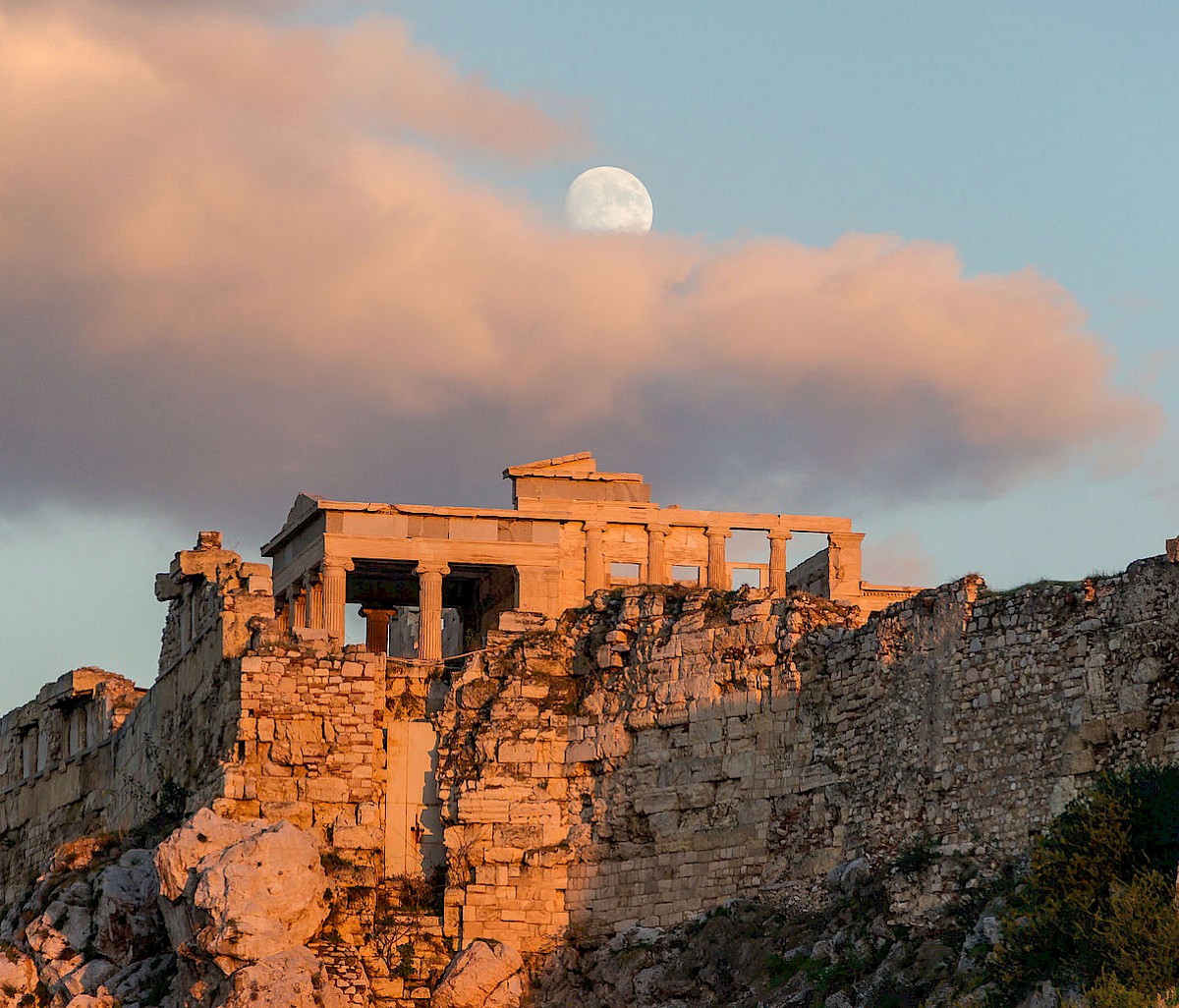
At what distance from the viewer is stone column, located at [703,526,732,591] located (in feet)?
196

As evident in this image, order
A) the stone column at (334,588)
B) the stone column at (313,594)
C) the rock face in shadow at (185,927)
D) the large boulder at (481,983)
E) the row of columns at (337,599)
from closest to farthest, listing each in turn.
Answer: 1. the rock face in shadow at (185,927)
2. the large boulder at (481,983)
3. the row of columns at (337,599)
4. the stone column at (334,588)
5. the stone column at (313,594)

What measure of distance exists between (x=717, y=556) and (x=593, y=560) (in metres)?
3.32

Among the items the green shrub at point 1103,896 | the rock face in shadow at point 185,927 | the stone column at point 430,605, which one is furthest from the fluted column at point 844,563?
the green shrub at point 1103,896

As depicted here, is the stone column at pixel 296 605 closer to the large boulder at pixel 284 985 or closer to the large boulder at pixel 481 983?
the large boulder at pixel 481 983

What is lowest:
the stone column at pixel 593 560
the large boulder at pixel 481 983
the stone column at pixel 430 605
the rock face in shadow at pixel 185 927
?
the large boulder at pixel 481 983

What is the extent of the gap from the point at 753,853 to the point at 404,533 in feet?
65.4

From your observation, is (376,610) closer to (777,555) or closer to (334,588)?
(334,588)

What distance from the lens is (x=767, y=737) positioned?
3803cm

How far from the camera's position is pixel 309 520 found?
5706cm

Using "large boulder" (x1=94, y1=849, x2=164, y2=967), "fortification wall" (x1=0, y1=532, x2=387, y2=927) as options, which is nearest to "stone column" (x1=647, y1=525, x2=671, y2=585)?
"fortification wall" (x1=0, y1=532, x2=387, y2=927)

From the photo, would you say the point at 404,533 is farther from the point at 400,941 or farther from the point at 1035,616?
the point at 1035,616

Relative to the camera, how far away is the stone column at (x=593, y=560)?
58.0 metres

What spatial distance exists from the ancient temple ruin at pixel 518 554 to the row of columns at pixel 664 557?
30mm

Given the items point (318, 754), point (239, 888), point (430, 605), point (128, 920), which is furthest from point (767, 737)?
point (430, 605)
